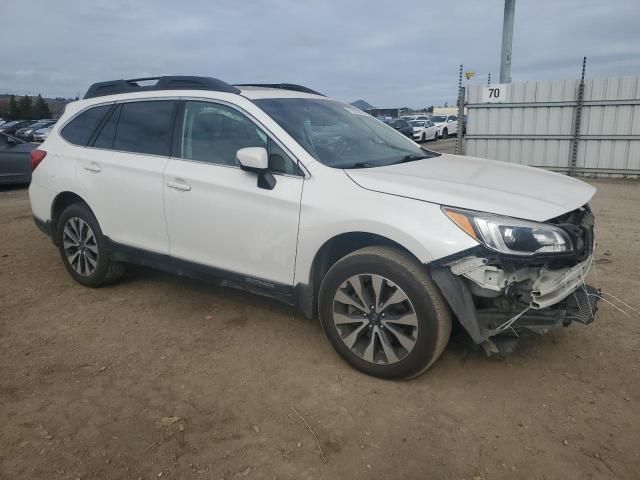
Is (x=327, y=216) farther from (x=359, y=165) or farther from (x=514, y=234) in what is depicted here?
(x=514, y=234)

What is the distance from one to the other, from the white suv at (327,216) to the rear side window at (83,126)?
22 millimetres

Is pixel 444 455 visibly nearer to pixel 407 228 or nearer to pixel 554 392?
pixel 554 392

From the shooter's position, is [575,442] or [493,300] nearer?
[575,442]

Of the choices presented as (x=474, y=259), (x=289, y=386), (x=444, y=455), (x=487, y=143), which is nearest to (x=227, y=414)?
(x=289, y=386)

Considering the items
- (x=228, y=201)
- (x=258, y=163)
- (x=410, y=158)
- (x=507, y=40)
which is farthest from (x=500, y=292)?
(x=507, y=40)

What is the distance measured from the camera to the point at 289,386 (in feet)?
10.5

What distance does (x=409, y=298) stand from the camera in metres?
2.95

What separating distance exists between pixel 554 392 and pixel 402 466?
1.17 m

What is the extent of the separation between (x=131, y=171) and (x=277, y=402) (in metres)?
2.32

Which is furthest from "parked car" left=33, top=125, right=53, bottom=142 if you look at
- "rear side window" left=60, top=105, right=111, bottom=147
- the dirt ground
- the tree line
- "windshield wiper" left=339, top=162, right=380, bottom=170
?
"windshield wiper" left=339, top=162, right=380, bottom=170

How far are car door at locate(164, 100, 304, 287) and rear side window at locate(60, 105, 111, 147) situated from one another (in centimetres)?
115

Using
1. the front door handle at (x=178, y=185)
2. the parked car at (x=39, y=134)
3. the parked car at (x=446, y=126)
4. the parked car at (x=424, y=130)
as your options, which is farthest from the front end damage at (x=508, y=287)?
the parked car at (x=446, y=126)

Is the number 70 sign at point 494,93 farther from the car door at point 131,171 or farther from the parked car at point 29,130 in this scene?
the parked car at point 29,130

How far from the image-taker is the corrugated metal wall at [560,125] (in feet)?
38.5
